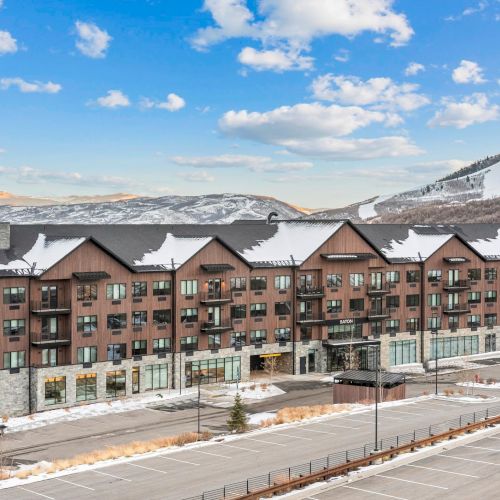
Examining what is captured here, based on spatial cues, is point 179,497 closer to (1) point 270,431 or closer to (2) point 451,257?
(1) point 270,431

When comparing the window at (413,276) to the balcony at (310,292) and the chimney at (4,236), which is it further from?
the chimney at (4,236)

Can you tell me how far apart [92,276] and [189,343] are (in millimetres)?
13029

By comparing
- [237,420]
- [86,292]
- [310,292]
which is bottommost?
[237,420]

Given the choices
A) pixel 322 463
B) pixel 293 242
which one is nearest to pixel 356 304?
pixel 293 242

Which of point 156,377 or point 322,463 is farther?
point 156,377

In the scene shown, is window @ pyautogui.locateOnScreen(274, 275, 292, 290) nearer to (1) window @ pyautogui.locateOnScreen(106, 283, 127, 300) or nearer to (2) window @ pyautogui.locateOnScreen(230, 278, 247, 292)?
(2) window @ pyautogui.locateOnScreen(230, 278, 247, 292)

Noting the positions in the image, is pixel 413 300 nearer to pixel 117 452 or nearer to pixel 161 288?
pixel 161 288

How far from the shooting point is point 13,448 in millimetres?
56594

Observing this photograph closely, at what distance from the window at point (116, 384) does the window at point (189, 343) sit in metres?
6.95

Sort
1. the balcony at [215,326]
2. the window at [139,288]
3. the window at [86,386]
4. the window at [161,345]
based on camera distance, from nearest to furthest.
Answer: the window at [86,386]
the window at [139,288]
the window at [161,345]
the balcony at [215,326]

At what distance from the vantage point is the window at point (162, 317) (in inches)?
3012

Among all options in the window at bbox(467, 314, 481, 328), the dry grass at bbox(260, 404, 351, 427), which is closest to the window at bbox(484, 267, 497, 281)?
the window at bbox(467, 314, 481, 328)

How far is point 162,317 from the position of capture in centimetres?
7694

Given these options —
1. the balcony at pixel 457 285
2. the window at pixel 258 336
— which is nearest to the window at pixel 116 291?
the window at pixel 258 336
